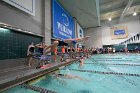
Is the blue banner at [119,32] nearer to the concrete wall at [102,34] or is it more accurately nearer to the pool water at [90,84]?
the concrete wall at [102,34]

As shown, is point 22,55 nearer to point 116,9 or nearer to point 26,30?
point 26,30

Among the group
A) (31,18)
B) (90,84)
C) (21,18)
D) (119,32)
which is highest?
(119,32)

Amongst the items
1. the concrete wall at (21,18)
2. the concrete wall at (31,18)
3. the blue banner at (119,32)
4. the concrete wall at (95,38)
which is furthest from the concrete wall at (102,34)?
the concrete wall at (21,18)

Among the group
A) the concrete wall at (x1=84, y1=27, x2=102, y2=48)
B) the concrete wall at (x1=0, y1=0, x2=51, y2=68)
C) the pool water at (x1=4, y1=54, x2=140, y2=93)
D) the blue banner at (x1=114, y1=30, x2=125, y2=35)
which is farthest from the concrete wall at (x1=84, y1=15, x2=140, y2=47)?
the pool water at (x1=4, y1=54, x2=140, y2=93)

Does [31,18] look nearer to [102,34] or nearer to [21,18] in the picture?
[21,18]

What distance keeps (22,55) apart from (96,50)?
12307mm

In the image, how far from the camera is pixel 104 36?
17.4m

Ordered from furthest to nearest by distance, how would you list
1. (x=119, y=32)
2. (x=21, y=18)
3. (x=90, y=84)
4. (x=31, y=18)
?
(x=119, y=32), (x=31, y=18), (x=21, y=18), (x=90, y=84)

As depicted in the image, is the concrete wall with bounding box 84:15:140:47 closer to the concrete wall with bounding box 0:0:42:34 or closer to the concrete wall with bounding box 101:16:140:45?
the concrete wall with bounding box 101:16:140:45

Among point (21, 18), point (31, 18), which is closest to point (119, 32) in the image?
point (31, 18)

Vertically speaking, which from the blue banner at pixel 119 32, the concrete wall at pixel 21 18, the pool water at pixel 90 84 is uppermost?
the blue banner at pixel 119 32

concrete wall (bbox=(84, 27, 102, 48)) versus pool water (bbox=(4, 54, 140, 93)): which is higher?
concrete wall (bbox=(84, 27, 102, 48))

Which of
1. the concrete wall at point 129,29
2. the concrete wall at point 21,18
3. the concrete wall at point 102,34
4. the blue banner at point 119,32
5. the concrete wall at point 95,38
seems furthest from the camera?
the concrete wall at point 95,38

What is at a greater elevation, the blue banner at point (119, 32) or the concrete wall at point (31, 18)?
the blue banner at point (119, 32)
